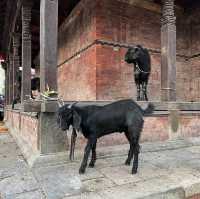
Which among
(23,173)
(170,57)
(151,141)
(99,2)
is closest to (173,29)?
(170,57)

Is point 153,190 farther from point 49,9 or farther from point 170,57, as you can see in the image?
point 170,57

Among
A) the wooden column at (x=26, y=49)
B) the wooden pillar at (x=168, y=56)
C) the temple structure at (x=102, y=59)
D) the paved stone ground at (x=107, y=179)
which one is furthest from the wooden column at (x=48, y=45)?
the wooden pillar at (x=168, y=56)

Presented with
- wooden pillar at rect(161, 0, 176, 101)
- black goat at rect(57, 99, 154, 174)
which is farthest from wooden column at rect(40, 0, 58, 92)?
wooden pillar at rect(161, 0, 176, 101)

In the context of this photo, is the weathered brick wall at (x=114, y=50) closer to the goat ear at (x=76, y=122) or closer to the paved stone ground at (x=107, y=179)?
the paved stone ground at (x=107, y=179)

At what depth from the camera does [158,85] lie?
432 inches

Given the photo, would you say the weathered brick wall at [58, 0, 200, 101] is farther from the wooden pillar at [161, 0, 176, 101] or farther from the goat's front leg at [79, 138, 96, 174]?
the goat's front leg at [79, 138, 96, 174]

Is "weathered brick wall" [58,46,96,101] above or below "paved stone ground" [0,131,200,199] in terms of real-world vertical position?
above

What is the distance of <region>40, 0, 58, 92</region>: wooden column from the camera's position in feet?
16.6

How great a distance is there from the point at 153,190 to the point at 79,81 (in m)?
7.88

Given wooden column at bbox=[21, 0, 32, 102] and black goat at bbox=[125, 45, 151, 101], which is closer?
black goat at bbox=[125, 45, 151, 101]

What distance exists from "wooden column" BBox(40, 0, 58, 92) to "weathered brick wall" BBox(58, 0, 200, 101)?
14.3 ft

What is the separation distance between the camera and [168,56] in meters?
6.88

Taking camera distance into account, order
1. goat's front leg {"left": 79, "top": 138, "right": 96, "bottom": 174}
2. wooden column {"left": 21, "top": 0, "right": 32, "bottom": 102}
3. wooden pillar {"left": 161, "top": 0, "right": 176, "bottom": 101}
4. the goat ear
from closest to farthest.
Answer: the goat ear
goat's front leg {"left": 79, "top": 138, "right": 96, "bottom": 174}
wooden pillar {"left": 161, "top": 0, "right": 176, "bottom": 101}
wooden column {"left": 21, "top": 0, "right": 32, "bottom": 102}

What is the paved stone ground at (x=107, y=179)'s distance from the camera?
11.2ft
